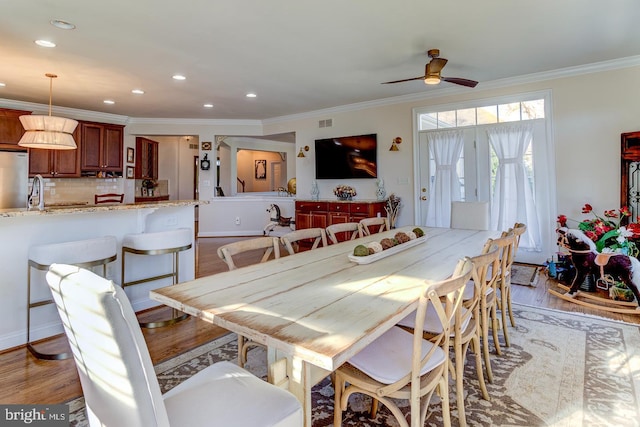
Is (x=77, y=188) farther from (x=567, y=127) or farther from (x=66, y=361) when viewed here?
(x=567, y=127)

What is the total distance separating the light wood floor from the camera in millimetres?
1900

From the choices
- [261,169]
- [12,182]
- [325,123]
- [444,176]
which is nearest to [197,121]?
[325,123]

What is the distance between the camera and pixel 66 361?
7.48 ft

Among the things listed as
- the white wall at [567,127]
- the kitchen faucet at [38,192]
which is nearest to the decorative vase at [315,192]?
the white wall at [567,127]

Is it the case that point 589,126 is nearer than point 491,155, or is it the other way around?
point 589,126

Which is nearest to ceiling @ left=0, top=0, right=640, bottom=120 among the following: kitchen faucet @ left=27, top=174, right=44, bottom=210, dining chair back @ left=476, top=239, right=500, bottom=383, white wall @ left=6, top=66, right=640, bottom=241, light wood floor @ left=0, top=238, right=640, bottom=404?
white wall @ left=6, top=66, right=640, bottom=241

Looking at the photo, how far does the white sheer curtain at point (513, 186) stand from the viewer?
461 cm

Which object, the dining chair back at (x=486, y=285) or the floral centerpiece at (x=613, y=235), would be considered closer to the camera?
the dining chair back at (x=486, y=285)

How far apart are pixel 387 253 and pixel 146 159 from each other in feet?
25.3

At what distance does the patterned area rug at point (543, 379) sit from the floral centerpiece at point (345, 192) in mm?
3746

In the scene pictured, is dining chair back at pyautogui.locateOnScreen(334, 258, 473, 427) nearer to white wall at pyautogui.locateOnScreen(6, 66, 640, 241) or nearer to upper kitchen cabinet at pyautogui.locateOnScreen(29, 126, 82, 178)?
white wall at pyautogui.locateOnScreen(6, 66, 640, 241)

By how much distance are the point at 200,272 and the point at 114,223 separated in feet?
5.38

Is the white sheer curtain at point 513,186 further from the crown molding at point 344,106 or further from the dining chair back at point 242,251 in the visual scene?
the dining chair back at point 242,251

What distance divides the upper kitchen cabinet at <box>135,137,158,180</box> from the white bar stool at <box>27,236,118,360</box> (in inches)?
228
